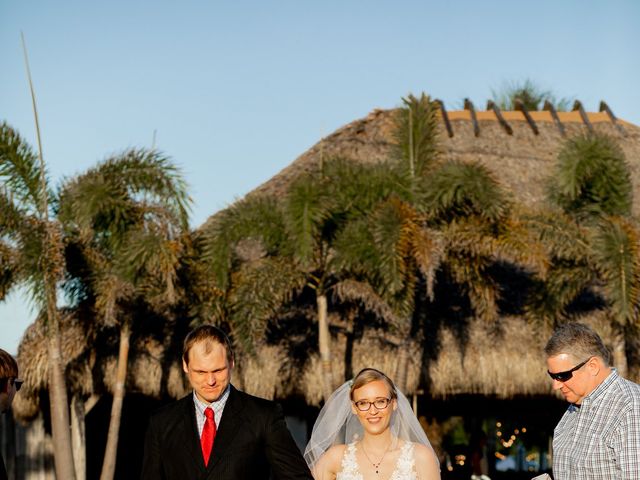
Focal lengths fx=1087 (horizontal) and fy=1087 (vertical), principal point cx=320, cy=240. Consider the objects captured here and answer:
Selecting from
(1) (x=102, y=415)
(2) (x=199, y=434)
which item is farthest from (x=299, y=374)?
(2) (x=199, y=434)

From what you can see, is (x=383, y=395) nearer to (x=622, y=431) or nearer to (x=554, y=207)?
(x=622, y=431)

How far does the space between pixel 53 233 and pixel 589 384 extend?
41.5ft

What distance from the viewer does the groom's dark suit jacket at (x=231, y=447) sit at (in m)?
4.81

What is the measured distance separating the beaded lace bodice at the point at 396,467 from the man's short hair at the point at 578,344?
55.2 inches

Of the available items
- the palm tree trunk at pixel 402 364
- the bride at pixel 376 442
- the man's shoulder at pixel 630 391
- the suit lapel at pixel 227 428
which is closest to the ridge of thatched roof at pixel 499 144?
the palm tree trunk at pixel 402 364

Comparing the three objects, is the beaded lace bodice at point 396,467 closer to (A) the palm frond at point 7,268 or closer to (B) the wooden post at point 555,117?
(A) the palm frond at point 7,268

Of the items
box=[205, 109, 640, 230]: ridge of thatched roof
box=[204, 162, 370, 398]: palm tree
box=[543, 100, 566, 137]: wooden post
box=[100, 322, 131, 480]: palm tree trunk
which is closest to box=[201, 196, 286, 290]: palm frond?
box=[204, 162, 370, 398]: palm tree

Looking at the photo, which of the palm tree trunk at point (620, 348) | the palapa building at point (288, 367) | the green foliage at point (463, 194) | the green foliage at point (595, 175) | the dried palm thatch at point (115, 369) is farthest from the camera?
the palapa building at point (288, 367)

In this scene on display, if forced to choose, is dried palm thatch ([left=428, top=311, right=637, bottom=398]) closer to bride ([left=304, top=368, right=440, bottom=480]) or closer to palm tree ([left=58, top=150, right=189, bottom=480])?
palm tree ([left=58, top=150, right=189, bottom=480])

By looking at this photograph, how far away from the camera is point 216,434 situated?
4.86m

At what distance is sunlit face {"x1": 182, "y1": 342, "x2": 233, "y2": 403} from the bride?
1.19 meters

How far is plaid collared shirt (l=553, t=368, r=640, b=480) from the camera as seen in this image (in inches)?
180

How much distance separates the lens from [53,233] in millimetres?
16312

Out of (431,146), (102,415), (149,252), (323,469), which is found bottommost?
(323,469)
